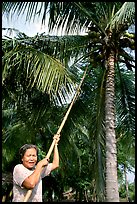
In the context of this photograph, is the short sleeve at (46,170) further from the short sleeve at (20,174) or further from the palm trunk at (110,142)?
the palm trunk at (110,142)

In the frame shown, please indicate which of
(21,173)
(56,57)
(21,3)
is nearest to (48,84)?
(56,57)

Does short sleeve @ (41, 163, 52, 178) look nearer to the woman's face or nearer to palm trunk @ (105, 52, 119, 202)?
the woman's face

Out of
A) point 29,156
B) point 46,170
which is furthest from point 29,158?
point 46,170

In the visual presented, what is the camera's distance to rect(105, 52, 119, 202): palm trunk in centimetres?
648

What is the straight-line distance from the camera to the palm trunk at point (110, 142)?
255 inches

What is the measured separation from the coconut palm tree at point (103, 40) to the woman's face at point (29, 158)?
3177 mm

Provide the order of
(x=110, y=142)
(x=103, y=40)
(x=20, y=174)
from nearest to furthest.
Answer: (x=20, y=174) → (x=110, y=142) → (x=103, y=40)

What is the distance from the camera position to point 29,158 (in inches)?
129

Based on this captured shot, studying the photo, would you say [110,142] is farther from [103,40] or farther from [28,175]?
[28,175]


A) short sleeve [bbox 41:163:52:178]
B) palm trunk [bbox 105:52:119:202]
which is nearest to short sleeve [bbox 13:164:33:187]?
short sleeve [bbox 41:163:52:178]

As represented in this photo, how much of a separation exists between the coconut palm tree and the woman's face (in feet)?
10.4

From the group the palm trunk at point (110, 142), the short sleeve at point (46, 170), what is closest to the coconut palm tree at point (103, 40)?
the palm trunk at point (110, 142)

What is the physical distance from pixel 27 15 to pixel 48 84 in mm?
1291

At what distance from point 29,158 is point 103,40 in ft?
A: 13.8
